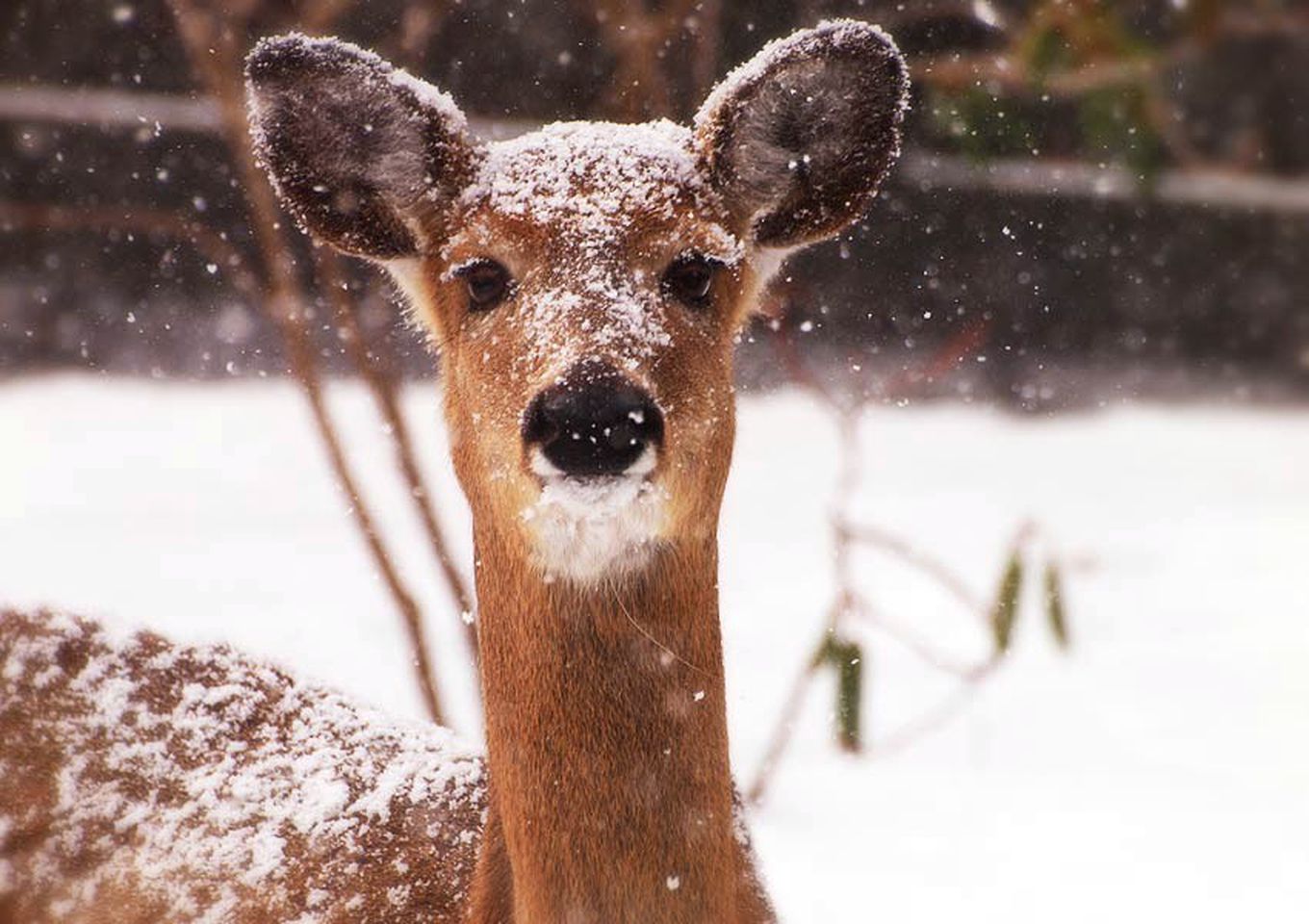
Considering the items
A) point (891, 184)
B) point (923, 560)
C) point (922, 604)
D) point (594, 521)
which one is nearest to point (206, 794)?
point (594, 521)

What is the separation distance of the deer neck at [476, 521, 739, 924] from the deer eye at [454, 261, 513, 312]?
312 mm

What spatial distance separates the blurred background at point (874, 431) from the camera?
383cm

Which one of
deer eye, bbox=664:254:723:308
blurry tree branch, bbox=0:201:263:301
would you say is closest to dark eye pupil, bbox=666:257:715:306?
deer eye, bbox=664:254:723:308

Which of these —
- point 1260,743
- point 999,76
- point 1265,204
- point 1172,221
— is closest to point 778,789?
point 1260,743

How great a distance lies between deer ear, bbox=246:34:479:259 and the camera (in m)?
2.15

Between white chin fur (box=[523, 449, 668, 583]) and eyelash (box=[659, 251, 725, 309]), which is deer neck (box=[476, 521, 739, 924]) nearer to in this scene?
white chin fur (box=[523, 449, 668, 583])

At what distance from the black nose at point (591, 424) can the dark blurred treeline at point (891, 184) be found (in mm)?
1355

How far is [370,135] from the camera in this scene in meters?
2.20

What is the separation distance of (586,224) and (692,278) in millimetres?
162

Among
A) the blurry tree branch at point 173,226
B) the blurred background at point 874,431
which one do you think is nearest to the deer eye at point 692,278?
the blurred background at point 874,431

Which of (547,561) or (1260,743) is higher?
(547,561)

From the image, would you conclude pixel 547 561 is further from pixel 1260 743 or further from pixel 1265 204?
pixel 1265 204

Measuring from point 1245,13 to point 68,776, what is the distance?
618 centimetres

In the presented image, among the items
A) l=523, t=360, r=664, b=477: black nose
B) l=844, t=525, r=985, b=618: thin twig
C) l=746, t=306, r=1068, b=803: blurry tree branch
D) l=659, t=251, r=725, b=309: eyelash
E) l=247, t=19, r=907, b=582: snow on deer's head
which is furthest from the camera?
l=844, t=525, r=985, b=618: thin twig
